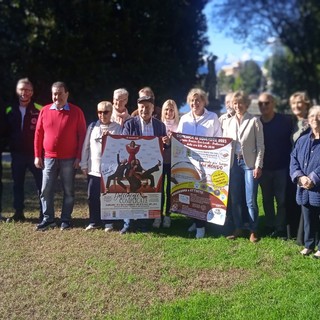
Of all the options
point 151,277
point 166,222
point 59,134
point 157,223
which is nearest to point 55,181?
point 59,134

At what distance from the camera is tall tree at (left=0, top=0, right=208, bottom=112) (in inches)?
563

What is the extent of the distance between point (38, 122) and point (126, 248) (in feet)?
7.36

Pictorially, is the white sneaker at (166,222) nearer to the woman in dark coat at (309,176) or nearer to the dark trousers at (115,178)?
the dark trousers at (115,178)

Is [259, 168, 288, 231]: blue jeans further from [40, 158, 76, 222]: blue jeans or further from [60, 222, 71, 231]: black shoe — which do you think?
[60, 222, 71, 231]: black shoe

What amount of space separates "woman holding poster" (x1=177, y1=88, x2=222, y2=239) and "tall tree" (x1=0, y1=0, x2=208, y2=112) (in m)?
8.23

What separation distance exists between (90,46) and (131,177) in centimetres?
869

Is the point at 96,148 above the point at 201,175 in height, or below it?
above

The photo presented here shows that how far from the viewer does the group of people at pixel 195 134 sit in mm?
6383

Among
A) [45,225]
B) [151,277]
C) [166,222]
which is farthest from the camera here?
[166,222]

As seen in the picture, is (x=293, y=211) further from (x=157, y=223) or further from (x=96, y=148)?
(x=96, y=148)

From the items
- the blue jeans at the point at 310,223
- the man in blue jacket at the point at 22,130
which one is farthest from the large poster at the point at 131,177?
the blue jeans at the point at 310,223

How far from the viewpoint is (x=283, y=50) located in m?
42.4

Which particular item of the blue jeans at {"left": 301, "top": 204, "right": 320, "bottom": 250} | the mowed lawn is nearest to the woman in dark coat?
the blue jeans at {"left": 301, "top": 204, "right": 320, "bottom": 250}

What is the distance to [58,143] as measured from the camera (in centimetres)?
696
